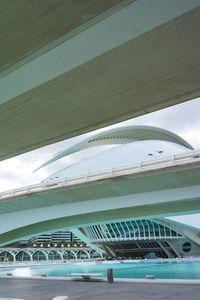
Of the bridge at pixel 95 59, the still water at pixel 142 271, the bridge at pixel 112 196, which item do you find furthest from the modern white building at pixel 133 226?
the bridge at pixel 95 59

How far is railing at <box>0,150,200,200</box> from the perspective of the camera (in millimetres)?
14172

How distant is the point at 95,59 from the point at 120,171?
11994mm

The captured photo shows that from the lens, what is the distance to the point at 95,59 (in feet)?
14.3

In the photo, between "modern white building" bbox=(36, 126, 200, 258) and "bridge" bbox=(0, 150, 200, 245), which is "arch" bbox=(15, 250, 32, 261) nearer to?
"modern white building" bbox=(36, 126, 200, 258)

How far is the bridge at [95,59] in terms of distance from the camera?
387 cm

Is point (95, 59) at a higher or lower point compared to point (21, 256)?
higher

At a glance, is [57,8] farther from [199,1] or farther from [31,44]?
[199,1]

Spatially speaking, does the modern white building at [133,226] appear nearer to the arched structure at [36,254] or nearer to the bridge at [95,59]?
the arched structure at [36,254]

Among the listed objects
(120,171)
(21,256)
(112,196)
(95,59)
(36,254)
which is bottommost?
(21,256)

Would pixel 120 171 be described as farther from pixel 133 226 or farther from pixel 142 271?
pixel 133 226

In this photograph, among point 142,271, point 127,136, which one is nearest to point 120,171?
point 142,271

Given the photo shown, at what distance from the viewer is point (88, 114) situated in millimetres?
5762

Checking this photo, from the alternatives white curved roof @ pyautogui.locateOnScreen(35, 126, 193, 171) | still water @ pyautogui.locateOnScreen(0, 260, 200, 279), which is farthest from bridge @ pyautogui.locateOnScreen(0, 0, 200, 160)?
white curved roof @ pyautogui.locateOnScreen(35, 126, 193, 171)

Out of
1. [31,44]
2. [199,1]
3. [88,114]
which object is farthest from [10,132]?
[199,1]
